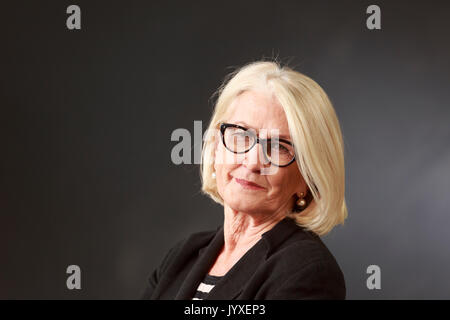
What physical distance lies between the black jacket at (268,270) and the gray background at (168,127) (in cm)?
162

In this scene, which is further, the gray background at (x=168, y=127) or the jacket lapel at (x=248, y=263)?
the gray background at (x=168, y=127)

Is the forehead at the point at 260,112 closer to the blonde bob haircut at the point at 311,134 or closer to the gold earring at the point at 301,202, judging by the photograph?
the blonde bob haircut at the point at 311,134

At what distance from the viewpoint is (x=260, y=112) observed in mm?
1755

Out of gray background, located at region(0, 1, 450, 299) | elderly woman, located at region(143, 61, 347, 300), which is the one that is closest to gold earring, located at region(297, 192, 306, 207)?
elderly woman, located at region(143, 61, 347, 300)

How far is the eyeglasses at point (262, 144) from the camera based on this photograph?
5.69ft

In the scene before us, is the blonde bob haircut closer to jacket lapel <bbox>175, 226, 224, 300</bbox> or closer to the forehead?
the forehead

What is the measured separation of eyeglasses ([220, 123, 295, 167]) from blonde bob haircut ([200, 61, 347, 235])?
1.3 inches

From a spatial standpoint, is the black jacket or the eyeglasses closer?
the black jacket

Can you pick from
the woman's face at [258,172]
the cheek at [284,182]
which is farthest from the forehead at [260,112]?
the cheek at [284,182]

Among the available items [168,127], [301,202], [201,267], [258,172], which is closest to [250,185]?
[258,172]

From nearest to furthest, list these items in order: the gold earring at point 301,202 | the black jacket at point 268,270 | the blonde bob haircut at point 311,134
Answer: the black jacket at point 268,270, the blonde bob haircut at point 311,134, the gold earring at point 301,202

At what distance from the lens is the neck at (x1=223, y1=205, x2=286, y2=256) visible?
1.88 meters

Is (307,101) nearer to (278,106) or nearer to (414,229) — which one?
(278,106)
